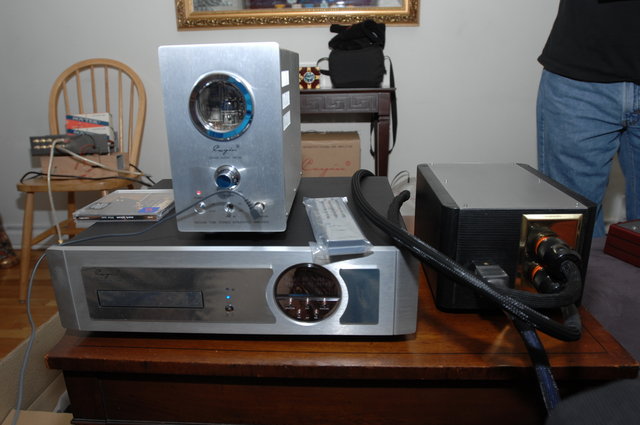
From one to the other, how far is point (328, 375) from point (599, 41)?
878mm

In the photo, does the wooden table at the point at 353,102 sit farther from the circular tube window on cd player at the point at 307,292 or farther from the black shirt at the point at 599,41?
the circular tube window on cd player at the point at 307,292

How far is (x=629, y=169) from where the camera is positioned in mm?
986

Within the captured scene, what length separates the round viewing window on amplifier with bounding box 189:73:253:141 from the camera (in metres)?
0.43

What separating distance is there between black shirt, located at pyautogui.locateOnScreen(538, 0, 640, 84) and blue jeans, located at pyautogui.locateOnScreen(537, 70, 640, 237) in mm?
24

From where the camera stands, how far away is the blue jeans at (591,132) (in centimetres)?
93

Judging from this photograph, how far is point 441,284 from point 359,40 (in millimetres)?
1313

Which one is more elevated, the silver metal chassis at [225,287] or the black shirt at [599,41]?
the black shirt at [599,41]

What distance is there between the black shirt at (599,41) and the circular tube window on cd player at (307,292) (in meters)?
0.79

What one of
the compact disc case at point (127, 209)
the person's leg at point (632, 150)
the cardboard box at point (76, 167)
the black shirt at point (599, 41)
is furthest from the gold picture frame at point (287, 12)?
the compact disc case at point (127, 209)

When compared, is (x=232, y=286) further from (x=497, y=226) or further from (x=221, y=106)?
(x=497, y=226)

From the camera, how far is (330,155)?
1.62 m

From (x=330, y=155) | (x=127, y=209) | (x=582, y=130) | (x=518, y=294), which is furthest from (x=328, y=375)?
(x=330, y=155)

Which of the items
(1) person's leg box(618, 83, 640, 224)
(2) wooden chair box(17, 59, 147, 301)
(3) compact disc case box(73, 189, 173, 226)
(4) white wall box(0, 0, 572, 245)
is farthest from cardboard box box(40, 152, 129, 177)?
(1) person's leg box(618, 83, 640, 224)

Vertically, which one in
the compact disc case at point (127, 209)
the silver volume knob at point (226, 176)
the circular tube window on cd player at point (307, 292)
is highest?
the silver volume knob at point (226, 176)
